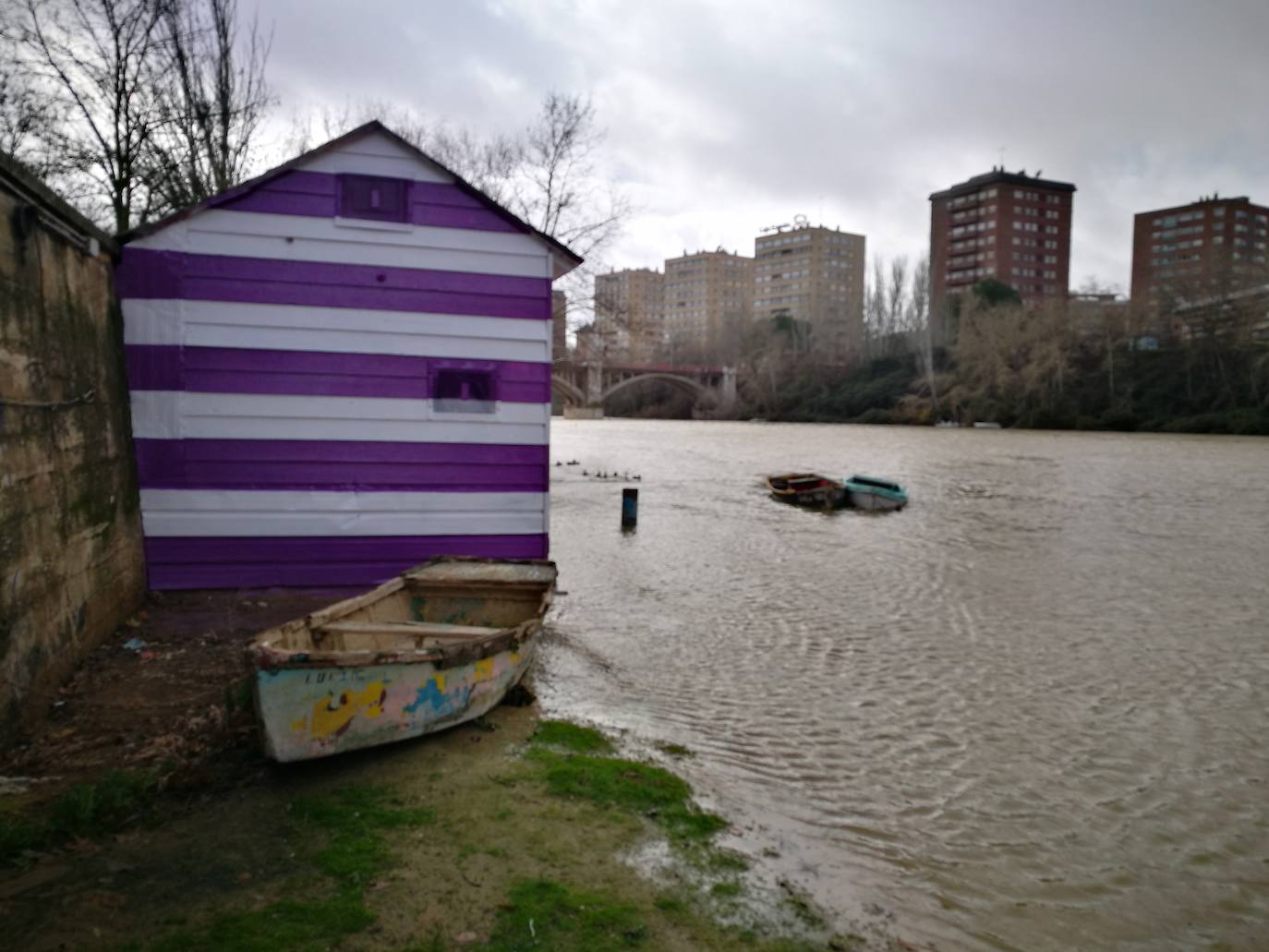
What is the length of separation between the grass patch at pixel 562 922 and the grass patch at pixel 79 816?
1.99 metres

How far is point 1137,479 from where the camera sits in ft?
91.3

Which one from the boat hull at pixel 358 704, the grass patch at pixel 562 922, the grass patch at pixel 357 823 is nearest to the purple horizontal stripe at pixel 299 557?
the boat hull at pixel 358 704

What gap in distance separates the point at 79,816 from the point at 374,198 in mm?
5799

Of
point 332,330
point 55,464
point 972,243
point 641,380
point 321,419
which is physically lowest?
point 55,464

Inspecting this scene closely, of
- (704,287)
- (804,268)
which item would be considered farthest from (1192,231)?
(704,287)

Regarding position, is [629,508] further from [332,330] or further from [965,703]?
[965,703]

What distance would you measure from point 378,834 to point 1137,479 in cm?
2993

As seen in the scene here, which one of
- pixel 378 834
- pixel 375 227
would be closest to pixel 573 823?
pixel 378 834

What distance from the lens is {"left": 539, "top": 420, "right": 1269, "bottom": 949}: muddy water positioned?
439 cm

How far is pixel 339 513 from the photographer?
26.0 ft

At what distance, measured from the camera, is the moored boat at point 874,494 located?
21719 mm

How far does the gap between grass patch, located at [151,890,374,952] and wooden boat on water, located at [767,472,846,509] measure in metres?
19.7

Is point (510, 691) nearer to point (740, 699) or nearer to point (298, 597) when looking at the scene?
point (740, 699)

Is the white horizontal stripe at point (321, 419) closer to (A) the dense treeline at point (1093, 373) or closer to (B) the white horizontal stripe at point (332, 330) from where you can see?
(B) the white horizontal stripe at point (332, 330)
